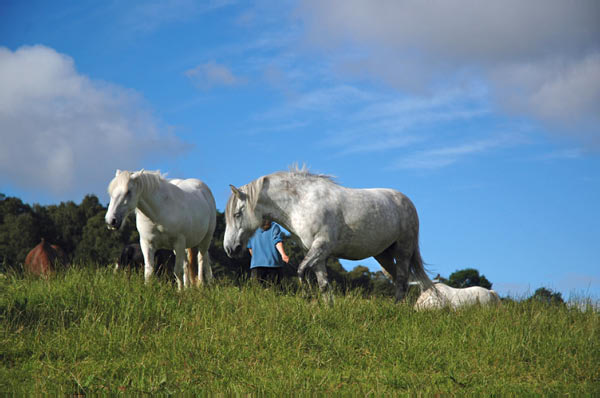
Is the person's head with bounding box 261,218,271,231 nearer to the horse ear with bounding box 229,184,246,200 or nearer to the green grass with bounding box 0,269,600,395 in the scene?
the horse ear with bounding box 229,184,246,200

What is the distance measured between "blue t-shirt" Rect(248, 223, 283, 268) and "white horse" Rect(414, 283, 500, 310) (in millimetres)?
2886

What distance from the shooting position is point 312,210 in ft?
31.7

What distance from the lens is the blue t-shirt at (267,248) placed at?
11570 millimetres

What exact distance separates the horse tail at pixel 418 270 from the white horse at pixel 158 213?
14.6ft

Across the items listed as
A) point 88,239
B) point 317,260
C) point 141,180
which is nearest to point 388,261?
point 317,260

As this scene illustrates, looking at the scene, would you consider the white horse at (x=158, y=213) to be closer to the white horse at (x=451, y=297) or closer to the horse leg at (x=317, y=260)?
the horse leg at (x=317, y=260)

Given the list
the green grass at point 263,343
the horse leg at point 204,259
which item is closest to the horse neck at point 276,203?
the green grass at point 263,343

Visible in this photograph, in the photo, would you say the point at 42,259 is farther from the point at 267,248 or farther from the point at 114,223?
the point at 267,248

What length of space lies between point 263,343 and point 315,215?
2.58 meters

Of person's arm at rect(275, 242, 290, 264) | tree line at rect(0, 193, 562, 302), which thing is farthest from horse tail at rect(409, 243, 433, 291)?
tree line at rect(0, 193, 562, 302)

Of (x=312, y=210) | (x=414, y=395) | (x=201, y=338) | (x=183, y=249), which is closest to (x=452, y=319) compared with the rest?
(x=312, y=210)

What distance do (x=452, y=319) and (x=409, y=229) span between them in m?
2.18

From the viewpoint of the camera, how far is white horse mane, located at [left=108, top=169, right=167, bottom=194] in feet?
34.4

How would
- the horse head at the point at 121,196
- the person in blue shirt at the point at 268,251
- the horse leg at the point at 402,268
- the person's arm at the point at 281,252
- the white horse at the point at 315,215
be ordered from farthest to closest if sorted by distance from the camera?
the person in blue shirt at the point at 268,251 → the person's arm at the point at 281,252 → the horse leg at the point at 402,268 → the horse head at the point at 121,196 → the white horse at the point at 315,215
